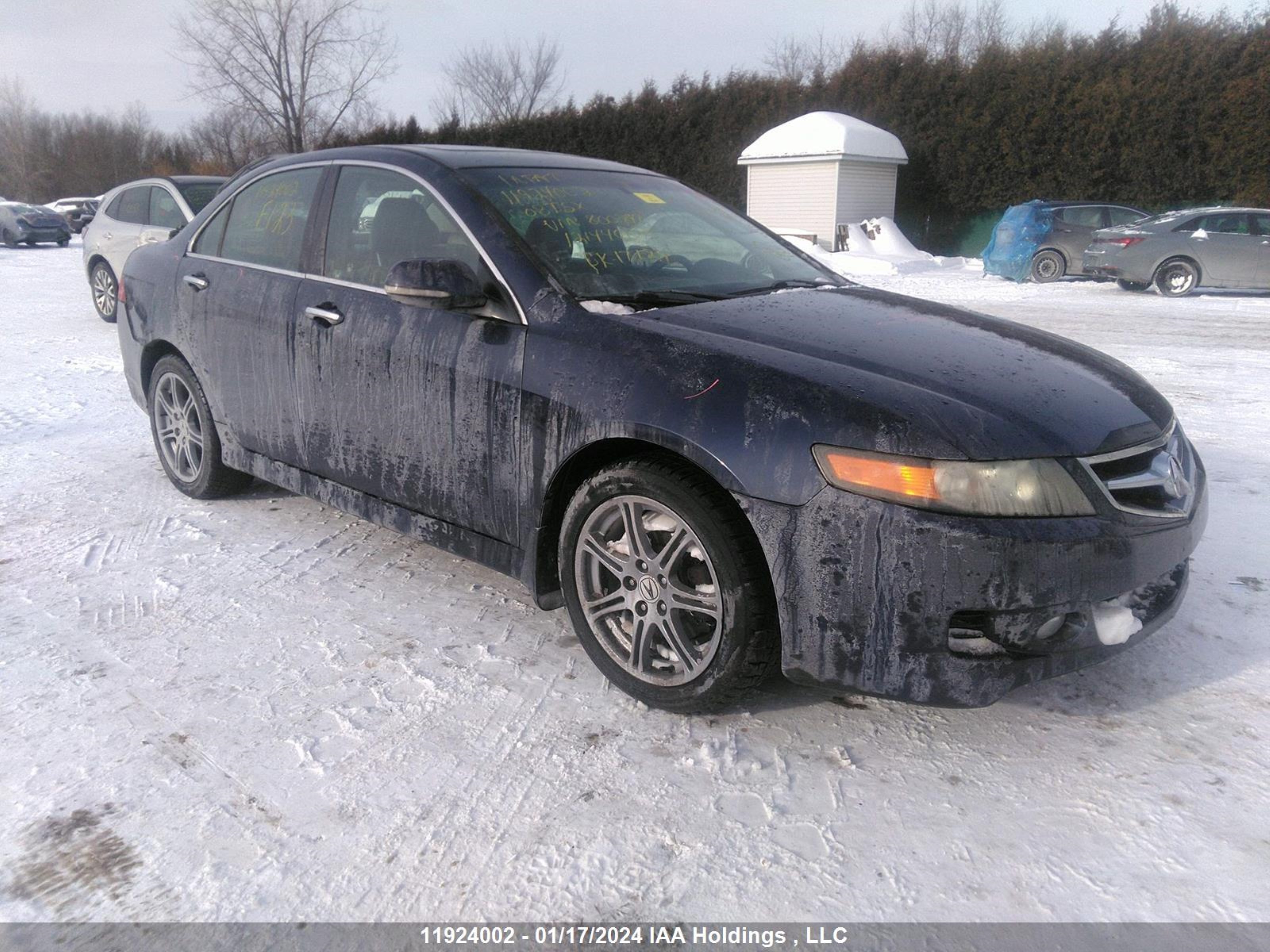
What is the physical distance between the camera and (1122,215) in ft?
56.2

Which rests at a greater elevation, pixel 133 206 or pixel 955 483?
pixel 133 206

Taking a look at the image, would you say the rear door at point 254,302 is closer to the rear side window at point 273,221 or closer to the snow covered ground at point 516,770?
the rear side window at point 273,221

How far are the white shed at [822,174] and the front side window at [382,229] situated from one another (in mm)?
19804

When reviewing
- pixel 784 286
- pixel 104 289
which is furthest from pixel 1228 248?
pixel 104 289

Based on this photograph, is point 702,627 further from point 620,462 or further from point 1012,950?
point 1012,950

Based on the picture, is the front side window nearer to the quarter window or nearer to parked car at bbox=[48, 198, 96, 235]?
the quarter window

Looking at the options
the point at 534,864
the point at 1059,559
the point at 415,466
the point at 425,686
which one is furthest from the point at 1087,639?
the point at 415,466

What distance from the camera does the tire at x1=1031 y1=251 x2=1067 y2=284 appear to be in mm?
17281

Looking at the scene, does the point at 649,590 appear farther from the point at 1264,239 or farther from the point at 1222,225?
the point at 1264,239

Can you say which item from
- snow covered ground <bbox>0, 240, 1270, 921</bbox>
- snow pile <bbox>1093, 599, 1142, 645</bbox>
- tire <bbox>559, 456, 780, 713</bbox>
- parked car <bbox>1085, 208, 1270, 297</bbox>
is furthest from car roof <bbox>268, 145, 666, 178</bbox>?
parked car <bbox>1085, 208, 1270, 297</bbox>

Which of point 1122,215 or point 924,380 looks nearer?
point 924,380

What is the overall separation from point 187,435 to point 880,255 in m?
18.5

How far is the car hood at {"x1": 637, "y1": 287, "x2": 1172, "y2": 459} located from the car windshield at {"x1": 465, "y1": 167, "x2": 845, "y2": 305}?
23cm

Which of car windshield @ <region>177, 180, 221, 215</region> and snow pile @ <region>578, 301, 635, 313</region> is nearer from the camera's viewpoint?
snow pile @ <region>578, 301, 635, 313</region>
